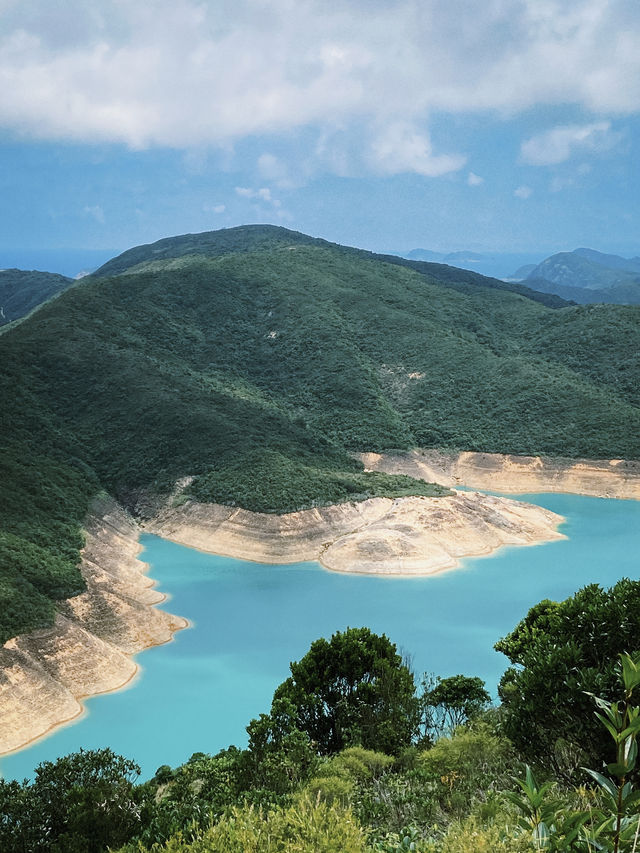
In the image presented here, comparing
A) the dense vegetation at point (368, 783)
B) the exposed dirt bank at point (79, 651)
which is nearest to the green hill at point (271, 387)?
the exposed dirt bank at point (79, 651)

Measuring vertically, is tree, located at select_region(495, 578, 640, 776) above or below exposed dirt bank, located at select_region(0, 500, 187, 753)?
above

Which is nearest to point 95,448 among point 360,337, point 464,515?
point 464,515

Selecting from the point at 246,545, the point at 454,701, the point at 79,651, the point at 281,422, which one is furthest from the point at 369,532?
the point at 454,701

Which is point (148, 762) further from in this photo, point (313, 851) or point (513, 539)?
point (513, 539)

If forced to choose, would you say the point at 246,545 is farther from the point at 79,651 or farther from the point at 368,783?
the point at 368,783

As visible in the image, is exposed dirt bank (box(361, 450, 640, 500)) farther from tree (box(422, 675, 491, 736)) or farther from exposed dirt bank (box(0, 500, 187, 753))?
tree (box(422, 675, 491, 736))

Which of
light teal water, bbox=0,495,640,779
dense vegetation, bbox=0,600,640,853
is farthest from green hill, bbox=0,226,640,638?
dense vegetation, bbox=0,600,640,853
